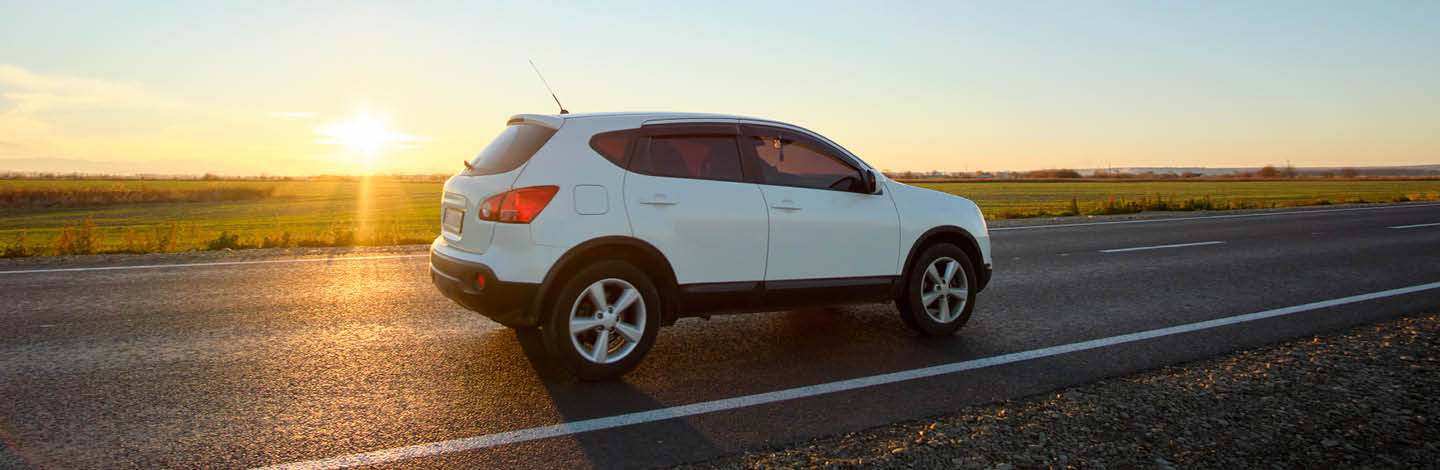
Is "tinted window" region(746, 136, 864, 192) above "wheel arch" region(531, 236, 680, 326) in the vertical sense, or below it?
above

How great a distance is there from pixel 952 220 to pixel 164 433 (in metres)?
4.82

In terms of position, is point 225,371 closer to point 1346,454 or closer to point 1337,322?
point 1346,454

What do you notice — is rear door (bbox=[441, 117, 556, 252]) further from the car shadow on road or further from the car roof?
the car shadow on road

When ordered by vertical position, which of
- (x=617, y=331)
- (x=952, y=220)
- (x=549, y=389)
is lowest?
(x=549, y=389)

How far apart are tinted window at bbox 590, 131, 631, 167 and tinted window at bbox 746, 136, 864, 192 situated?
85cm

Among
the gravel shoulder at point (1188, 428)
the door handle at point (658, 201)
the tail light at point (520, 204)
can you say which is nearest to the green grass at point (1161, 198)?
the gravel shoulder at point (1188, 428)

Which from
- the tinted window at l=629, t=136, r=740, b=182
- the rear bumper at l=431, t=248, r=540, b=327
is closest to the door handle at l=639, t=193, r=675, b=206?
the tinted window at l=629, t=136, r=740, b=182

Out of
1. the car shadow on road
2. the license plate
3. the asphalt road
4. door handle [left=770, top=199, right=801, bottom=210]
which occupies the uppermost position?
door handle [left=770, top=199, right=801, bottom=210]

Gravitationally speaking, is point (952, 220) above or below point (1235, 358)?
above

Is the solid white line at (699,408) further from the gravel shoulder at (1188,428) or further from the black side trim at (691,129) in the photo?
the black side trim at (691,129)

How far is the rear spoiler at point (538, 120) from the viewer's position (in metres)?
4.76

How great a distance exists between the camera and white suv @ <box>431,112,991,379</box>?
174 inches

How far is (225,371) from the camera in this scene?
15.5ft

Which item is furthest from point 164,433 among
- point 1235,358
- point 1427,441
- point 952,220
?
point 1235,358
